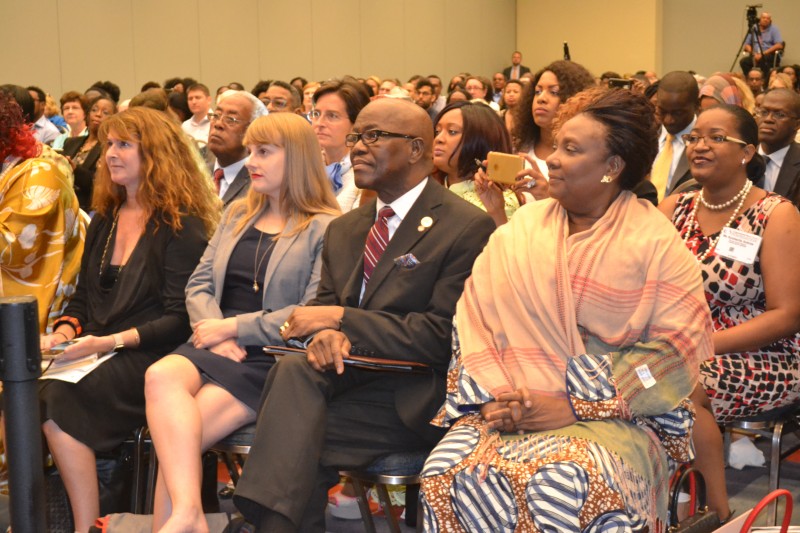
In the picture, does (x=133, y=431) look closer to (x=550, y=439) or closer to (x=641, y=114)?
(x=550, y=439)

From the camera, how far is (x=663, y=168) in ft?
16.9

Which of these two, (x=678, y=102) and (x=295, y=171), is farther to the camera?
(x=678, y=102)

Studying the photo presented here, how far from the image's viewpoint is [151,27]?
13195 mm

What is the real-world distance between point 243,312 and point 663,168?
2.64 meters

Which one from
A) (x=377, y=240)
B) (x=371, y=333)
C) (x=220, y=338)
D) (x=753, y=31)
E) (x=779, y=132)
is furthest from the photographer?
(x=753, y=31)

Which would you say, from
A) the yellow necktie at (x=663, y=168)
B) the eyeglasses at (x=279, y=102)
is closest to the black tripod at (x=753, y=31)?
the eyeglasses at (x=279, y=102)

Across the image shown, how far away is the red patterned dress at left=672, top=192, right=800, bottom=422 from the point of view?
3.26m

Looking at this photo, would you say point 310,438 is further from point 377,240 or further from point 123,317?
point 123,317

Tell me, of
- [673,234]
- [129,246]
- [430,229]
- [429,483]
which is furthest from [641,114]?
[129,246]

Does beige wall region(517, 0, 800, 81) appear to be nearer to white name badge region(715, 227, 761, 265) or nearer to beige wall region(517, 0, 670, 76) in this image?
beige wall region(517, 0, 670, 76)

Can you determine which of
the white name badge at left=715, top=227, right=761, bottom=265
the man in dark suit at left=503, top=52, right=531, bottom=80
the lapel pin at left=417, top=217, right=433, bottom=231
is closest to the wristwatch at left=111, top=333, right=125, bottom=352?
the lapel pin at left=417, top=217, right=433, bottom=231

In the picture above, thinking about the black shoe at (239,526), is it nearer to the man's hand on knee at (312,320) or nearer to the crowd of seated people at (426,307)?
the crowd of seated people at (426,307)

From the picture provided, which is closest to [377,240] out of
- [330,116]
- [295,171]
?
[295,171]

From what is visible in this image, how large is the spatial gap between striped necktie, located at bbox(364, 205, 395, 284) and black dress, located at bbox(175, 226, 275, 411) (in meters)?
0.47
